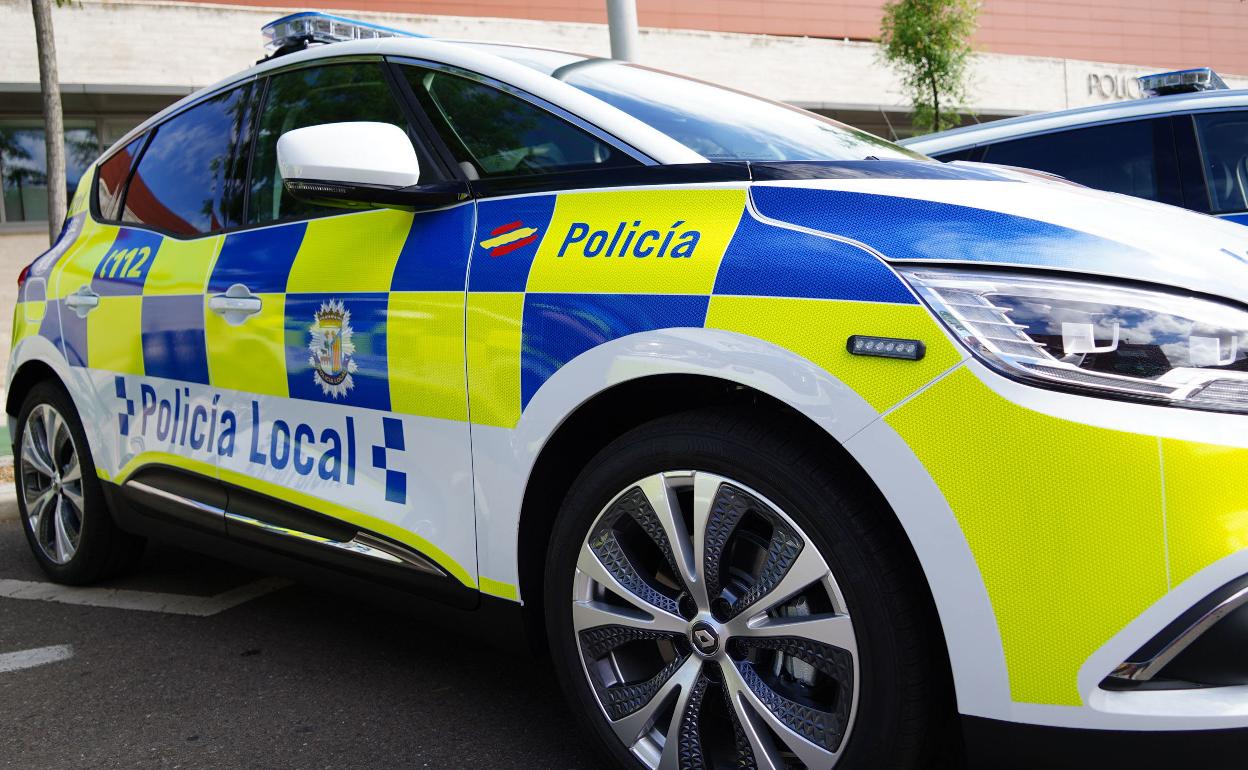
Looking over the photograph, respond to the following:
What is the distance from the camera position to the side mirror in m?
2.32

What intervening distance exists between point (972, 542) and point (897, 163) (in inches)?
33.6

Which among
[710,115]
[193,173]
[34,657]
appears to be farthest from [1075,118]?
[34,657]

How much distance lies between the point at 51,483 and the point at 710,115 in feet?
8.61

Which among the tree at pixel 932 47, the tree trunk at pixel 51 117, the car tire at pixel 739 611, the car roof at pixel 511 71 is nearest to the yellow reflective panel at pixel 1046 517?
the car tire at pixel 739 611

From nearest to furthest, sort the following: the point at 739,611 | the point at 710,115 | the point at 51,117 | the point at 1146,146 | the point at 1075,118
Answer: the point at 739,611 → the point at 710,115 → the point at 1146,146 → the point at 1075,118 → the point at 51,117

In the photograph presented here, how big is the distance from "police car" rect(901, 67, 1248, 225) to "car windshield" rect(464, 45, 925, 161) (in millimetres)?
2342

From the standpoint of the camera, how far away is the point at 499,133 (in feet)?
8.13

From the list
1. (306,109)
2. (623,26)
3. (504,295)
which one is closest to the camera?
(504,295)

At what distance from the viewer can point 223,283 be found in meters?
2.92

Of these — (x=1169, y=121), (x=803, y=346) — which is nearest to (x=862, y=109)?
(x=1169, y=121)

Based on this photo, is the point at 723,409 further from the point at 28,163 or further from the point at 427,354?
the point at 28,163

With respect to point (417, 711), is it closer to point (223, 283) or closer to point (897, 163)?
point (223, 283)

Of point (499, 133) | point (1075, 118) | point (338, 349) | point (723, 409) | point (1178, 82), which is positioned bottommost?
point (723, 409)

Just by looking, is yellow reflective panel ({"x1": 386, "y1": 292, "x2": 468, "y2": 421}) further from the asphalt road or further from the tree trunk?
the tree trunk
